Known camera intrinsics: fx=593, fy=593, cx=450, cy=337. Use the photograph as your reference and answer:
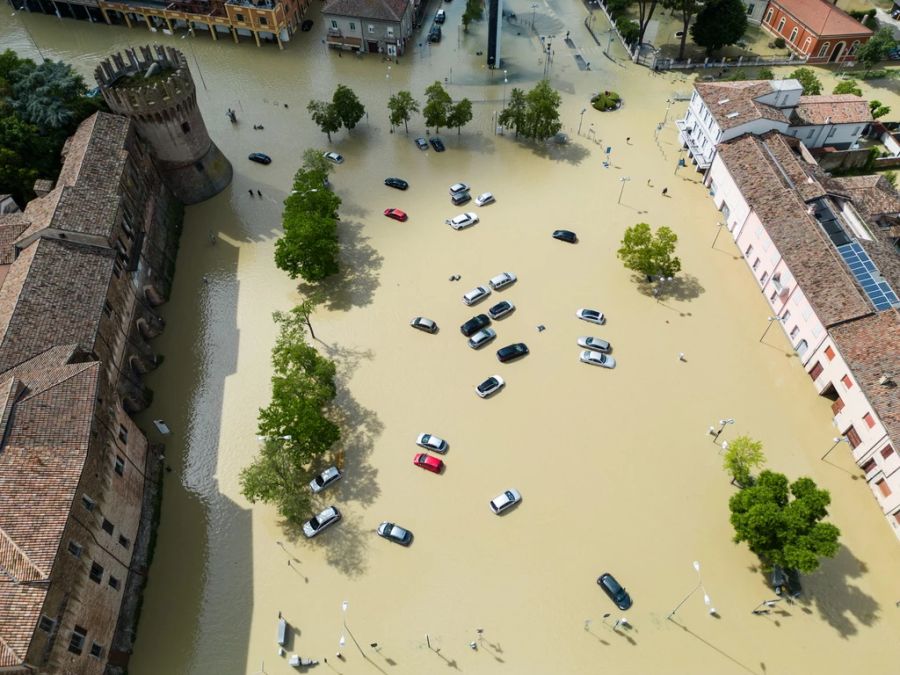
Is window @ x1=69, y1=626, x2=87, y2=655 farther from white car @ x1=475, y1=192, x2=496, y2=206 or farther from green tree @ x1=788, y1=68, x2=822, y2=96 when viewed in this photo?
green tree @ x1=788, y1=68, x2=822, y2=96

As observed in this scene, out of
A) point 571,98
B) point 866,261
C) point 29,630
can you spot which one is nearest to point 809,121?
point 866,261

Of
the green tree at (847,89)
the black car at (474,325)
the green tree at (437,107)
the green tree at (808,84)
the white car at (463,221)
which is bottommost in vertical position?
the black car at (474,325)

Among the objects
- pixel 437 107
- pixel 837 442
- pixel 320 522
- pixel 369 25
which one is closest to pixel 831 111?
pixel 837 442

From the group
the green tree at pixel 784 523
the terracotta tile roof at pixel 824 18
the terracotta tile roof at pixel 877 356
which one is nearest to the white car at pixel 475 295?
the green tree at pixel 784 523

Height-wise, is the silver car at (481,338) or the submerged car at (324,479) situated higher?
the silver car at (481,338)

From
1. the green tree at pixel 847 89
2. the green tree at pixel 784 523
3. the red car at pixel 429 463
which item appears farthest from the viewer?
the green tree at pixel 847 89

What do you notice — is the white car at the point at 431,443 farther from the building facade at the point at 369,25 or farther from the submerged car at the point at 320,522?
the building facade at the point at 369,25

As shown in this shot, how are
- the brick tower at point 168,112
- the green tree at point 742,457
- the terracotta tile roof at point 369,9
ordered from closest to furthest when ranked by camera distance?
the green tree at point 742,457 < the brick tower at point 168,112 < the terracotta tile roof at point 369,9
